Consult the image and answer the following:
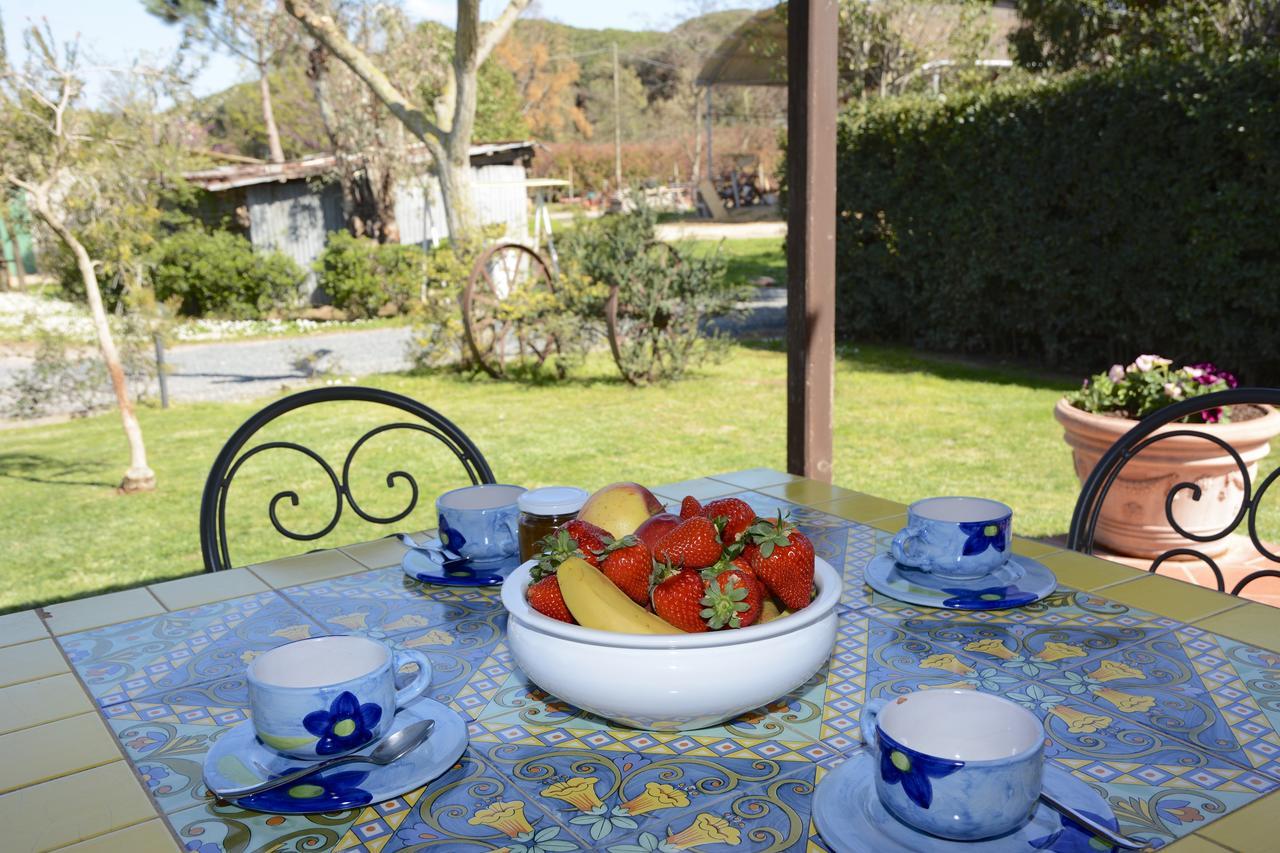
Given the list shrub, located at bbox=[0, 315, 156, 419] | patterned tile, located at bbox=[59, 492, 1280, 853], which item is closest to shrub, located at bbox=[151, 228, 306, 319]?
shrub, located at bbox=[0, 315, 156, 419]

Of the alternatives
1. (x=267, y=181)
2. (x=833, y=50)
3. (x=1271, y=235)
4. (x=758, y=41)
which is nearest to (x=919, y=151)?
(x=1271, y=235)

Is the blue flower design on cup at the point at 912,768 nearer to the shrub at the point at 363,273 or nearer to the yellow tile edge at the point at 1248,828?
the yellow tile edge at the point at 1248,828

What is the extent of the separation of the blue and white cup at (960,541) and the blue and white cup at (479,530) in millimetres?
504

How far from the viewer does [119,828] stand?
0.80 m

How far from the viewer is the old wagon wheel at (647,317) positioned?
7.14m

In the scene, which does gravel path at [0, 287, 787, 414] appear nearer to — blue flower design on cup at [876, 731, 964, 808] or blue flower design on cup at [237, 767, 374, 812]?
blue flower design on cup at [237, 767, 374, 812]

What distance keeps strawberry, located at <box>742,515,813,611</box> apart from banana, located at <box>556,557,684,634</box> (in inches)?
3.6

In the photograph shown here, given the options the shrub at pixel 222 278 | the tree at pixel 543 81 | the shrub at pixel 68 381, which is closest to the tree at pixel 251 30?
the shrub at pixel 222 278

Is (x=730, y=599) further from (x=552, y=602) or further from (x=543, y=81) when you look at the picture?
(x=543, y=81)

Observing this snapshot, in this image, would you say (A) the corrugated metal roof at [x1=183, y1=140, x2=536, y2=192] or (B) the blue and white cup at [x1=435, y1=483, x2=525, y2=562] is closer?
(B) the blue and white cup at [x1=435, y1=483, x2=525, y2=562]

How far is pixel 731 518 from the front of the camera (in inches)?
38.0

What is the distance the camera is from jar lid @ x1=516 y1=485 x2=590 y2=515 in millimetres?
1248

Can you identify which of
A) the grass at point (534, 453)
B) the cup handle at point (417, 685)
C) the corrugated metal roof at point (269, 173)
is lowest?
the grass at point (534, 453)

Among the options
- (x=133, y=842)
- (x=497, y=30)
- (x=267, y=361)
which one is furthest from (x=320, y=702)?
(x=267, y=361)
